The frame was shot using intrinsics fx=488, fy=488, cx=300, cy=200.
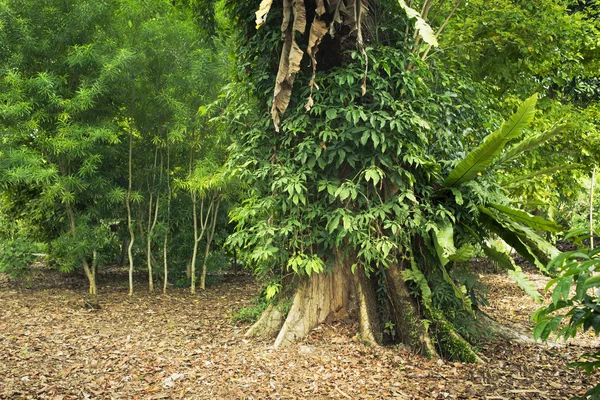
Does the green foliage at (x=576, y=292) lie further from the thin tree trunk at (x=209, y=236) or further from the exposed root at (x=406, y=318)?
the thin tree trunk at (x=209, y=236)

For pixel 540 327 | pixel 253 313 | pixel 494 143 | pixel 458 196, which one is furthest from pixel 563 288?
pixel 253 313

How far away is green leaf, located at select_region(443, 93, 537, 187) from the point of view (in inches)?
142

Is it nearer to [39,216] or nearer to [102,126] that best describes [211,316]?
[102,126]

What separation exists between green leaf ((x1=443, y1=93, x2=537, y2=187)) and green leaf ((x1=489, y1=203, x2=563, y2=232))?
0.36 meters

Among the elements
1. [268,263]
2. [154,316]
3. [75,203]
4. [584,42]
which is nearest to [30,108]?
[75,203]

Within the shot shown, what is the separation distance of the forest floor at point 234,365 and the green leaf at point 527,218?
1213mm

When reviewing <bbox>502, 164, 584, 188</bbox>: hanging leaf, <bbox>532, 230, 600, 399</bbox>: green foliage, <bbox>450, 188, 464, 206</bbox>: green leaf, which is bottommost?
<bbox>532, 230, 600, 399</bbox>: green foliage

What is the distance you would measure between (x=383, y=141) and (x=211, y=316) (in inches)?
138

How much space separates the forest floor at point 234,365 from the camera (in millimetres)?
3576

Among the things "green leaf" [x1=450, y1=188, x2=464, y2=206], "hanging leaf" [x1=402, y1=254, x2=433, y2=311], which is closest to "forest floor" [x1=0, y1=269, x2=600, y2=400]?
"hanging leaf" [x1=402, y1=254, x2=433, y2=311]

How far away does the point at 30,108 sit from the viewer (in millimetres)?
6406

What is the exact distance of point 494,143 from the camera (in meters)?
3.71

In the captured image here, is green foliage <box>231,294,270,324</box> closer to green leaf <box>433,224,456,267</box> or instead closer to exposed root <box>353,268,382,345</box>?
exposed root <box>353,268,382,345</box>

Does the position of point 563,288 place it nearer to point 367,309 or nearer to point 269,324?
point 367,309
